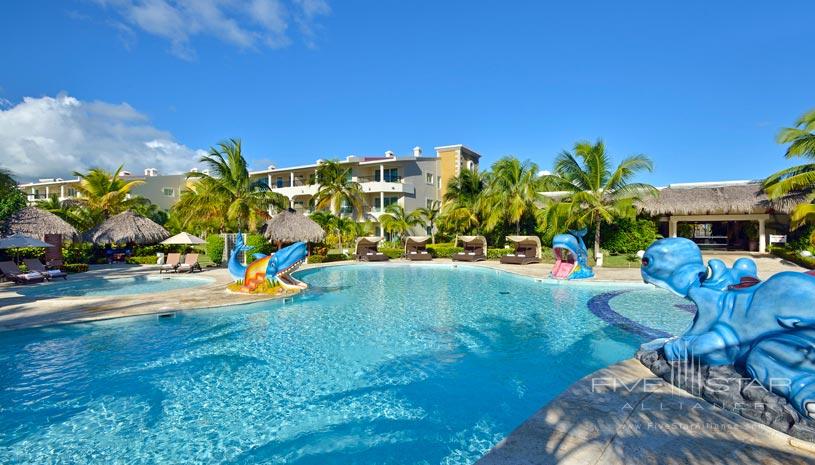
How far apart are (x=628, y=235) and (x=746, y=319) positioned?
21.7m

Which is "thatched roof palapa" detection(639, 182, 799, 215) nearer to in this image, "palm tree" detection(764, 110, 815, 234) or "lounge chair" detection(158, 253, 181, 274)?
"palm tree" detection(764, 110, 815, 234)

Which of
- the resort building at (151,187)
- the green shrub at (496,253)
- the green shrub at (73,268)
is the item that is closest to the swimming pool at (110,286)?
the green shrub at (73,268)

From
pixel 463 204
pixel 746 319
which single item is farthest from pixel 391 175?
pixel 746 319

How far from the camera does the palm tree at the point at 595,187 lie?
65.9 ft

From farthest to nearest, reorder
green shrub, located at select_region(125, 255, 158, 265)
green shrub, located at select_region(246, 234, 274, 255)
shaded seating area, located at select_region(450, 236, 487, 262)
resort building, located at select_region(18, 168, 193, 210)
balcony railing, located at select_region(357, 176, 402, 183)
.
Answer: resort building, located at select_region(18, 168, 193, 210) < balcony railing, located at select_region(357, 176, 402, 183) < shaded seating area, located at select_region(450, 236, 487, 262) < green shrub, located at select_region(125, 255, 158, 265) < green shrub, located at select_region(246, 234, 274, 255)

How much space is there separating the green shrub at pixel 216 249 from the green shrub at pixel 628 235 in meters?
22.8

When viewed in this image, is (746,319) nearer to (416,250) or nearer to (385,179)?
(416,250)

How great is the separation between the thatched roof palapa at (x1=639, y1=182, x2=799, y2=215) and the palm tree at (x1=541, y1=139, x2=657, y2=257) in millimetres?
2884

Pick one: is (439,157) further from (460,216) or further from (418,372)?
(418,372)

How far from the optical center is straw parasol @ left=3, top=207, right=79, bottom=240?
1828 cm

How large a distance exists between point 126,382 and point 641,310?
442 inches

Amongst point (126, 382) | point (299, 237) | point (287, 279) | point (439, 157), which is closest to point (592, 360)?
point (126, 382)

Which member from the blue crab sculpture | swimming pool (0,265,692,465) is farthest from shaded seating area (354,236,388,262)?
the blue crab sculpture

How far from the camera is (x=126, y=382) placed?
19.8 ft
